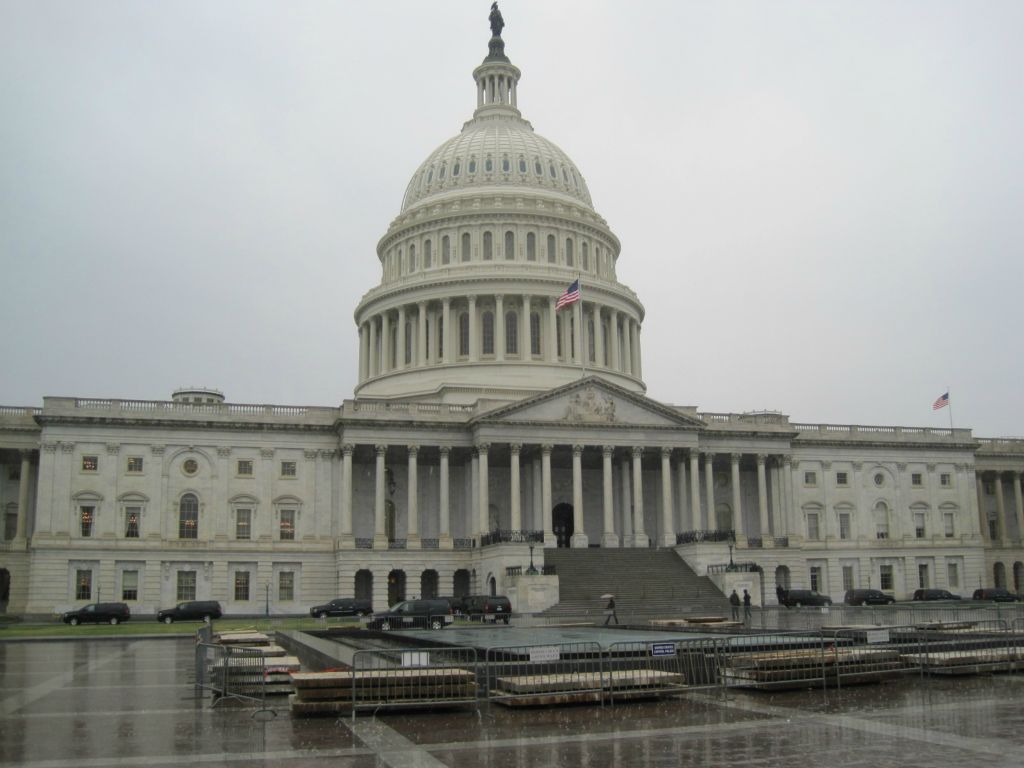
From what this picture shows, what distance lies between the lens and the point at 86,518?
73.9m

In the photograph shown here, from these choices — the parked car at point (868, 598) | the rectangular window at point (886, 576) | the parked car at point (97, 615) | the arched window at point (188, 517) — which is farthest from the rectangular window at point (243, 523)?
the rectangular window at point (886, 576)

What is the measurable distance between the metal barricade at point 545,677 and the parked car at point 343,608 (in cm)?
4322

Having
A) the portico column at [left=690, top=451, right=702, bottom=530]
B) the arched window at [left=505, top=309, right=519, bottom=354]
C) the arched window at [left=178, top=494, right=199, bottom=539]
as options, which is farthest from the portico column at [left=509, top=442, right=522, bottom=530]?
the arched window at [left=178, top=494, right=199, bottom=539]

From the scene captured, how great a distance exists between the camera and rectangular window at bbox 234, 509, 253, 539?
251 ft

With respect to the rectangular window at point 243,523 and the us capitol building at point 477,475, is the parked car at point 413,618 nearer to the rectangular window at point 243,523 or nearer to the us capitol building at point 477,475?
the us capitol building at point 477,475

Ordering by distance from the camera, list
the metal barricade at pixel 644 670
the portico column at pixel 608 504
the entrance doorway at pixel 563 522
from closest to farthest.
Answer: the metal barricade at pixel 644 670
the portico column at pixel 608 504
the entrance doorway at pixel 563 522

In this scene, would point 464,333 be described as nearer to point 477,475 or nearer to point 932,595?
point 477,475

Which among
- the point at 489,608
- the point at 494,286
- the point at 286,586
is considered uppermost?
the point at 494,286

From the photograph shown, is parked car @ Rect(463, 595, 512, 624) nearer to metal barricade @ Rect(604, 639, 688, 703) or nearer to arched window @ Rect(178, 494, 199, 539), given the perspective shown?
arched window @ Rect(178, 494, 199, 539)

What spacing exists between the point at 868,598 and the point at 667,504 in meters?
15.5

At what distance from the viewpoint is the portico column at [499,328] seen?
91.2 m

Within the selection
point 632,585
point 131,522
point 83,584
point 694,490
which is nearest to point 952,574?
point 694,490

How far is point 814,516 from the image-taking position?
87.8 meters

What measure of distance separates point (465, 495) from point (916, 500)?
37327 mm
